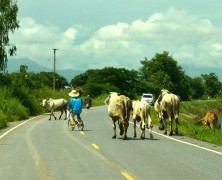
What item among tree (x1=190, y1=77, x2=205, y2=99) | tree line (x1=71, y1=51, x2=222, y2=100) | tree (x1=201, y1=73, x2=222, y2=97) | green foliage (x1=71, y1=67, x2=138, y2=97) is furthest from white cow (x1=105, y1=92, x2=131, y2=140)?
tree (x1=201, y1=73, x2=222, y2=97)

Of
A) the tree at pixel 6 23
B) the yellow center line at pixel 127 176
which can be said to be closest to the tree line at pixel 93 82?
the tree at pixel 6 23

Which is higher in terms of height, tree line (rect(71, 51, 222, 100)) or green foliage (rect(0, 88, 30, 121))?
tree line (rect(71, 51, 222, 100))

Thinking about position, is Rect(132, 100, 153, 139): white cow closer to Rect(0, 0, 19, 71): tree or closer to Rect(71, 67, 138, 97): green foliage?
Rect(0, 0, 19, 71): tree

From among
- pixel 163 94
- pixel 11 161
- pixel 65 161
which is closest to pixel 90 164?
pixel 65 161

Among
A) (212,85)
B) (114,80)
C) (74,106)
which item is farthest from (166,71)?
(74,106)

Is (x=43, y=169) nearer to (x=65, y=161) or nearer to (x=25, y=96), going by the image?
(x=65, y=161)

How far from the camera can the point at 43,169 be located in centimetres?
1144

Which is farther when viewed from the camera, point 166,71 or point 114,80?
point 166,71

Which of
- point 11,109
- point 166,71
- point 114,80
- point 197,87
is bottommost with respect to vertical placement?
point 11,109

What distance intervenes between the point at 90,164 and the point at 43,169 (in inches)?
52.2

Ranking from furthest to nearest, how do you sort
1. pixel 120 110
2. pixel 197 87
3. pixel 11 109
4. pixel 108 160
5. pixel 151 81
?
pixel 197 87, pixel 151 81, pixel 11 109, pixel 120 110, pixel 108 160

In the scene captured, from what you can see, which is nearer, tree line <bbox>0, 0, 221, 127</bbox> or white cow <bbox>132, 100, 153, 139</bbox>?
white cow <bbox>132, 100, 153, 139</bbox>

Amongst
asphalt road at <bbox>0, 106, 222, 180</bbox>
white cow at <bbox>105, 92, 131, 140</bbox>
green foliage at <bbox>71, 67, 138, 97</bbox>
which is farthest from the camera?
green foliage at <bbox>71, 67, 138, 97</bbox>

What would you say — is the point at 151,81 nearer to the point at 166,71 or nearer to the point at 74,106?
the point at 166,71
